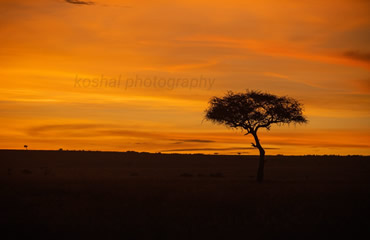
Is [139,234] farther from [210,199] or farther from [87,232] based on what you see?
[210,199]

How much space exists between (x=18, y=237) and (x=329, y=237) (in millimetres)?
11326

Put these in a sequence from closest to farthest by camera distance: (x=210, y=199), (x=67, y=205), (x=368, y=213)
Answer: (x=368, y=213) < (x=67, y=205) < (x=210, y=199)

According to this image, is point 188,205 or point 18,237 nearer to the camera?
point 18,237

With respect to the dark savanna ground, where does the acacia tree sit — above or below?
above

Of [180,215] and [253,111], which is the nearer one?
[180,215]

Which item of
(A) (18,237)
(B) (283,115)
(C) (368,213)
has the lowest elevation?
(A) (18,237)

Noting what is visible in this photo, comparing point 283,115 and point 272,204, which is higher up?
point 283,115

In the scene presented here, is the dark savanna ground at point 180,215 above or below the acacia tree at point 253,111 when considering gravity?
below

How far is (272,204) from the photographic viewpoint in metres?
24.9

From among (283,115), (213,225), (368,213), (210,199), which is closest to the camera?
(213,225)

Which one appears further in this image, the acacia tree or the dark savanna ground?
the acacia tree

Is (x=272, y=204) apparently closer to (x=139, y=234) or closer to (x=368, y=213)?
(x=368, y=213)

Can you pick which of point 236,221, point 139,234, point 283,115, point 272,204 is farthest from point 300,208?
point 283,115

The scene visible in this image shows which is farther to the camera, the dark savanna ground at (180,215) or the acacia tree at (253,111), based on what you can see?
the acacia tree at (253,111)
